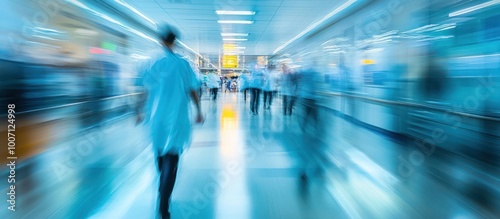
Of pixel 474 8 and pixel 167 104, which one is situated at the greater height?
pixel 474 8

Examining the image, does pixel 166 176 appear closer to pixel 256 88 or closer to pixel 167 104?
pixel 167 104

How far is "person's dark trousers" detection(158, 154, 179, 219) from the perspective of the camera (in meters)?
2.71

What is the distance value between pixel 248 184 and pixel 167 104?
149 centimetres

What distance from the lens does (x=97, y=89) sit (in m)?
9.20

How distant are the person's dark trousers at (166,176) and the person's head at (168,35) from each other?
0.84 m

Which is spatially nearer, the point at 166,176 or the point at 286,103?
the point at 166,176

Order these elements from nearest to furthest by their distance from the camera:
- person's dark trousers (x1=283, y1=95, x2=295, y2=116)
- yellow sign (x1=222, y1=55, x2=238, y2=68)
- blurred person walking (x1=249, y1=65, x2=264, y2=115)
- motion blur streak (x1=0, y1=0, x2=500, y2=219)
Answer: motion blur streak (x1=0, y1=0, x2=500, y2=219) → person's dark trousers (x1=283, y1=95, x2=295, y2=116) → blurred person walking (x1=249, y1=65, x2=264, y2=115) → yellow sign (x1=222, y1=55, x2=238, y2=68)

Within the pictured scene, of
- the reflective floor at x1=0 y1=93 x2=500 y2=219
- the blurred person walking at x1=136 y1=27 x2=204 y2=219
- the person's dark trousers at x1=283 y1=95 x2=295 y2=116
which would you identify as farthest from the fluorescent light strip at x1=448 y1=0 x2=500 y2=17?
the person's dark trousers at x1=283 y1=95 x2=295 y2=116

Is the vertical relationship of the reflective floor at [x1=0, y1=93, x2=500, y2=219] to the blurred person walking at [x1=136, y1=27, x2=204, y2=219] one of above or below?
below

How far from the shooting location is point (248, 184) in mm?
3723

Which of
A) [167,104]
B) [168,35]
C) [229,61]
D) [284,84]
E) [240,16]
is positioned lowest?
[167,104]

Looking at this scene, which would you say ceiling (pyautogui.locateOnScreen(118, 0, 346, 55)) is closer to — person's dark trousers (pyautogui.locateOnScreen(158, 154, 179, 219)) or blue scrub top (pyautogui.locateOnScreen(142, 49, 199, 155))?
blue scrub top (pyautogui.locateOnScreen(142, 49, 199, 155))

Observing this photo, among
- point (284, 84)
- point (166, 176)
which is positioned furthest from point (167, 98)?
point (284, 84)

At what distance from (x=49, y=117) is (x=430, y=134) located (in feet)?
Answer: 28.1
